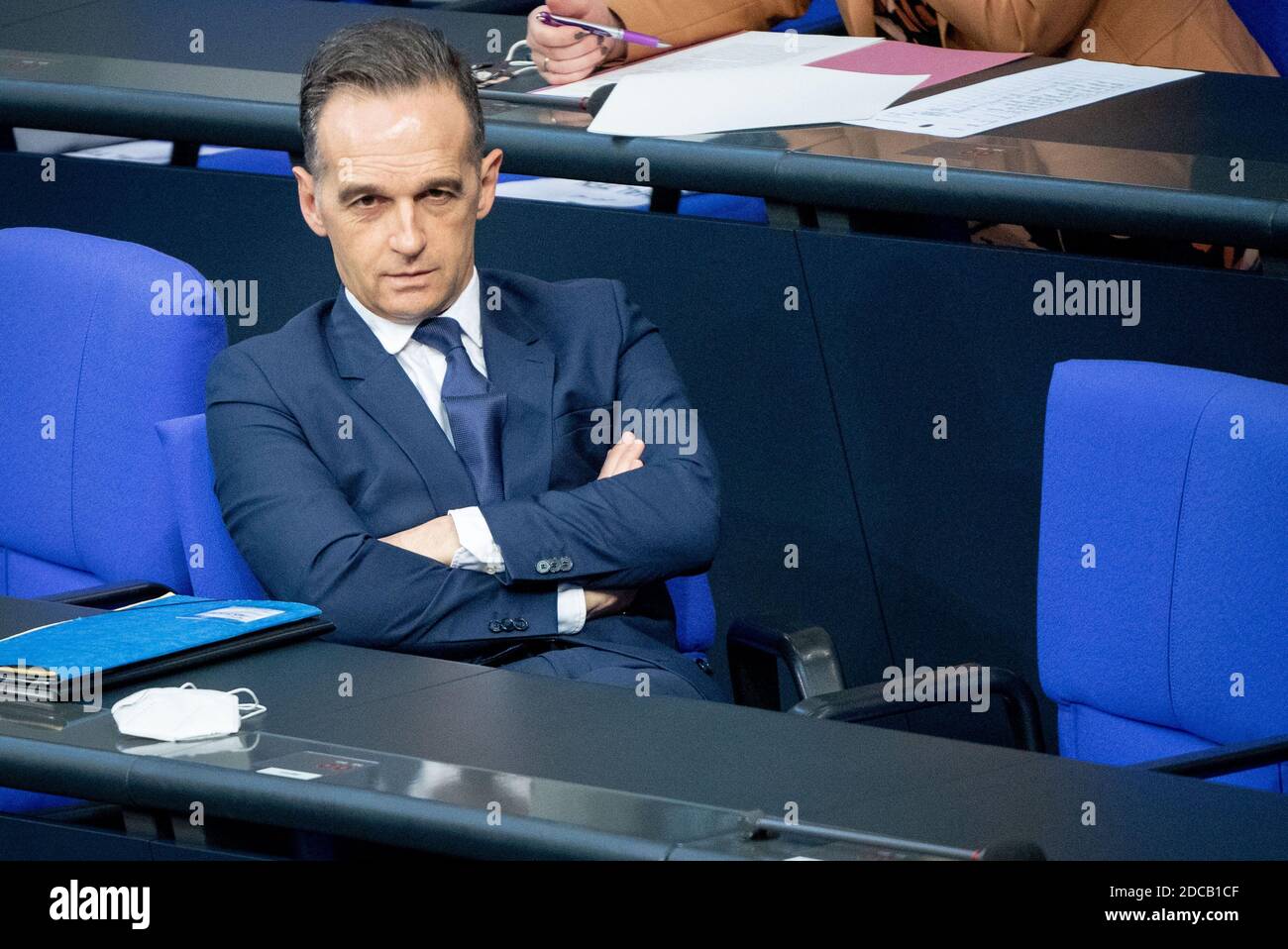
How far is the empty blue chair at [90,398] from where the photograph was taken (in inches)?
110

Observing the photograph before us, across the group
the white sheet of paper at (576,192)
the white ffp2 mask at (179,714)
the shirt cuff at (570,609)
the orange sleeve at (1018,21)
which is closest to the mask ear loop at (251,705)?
the white ffp2 mask at (179,714)

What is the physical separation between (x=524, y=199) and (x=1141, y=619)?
1381 millimetres

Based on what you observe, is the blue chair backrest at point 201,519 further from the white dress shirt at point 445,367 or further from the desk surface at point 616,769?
the desk surface at point 616,769

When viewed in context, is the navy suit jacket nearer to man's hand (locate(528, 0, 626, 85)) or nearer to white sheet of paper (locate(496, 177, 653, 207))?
white sheet of paper (locate(496, 177, 653, 207))

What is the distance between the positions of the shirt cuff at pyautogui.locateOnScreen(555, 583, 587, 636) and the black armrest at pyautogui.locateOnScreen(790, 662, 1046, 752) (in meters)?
0.27

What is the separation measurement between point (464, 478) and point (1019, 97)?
3.91 feet

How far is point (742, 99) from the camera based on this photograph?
3.37 m

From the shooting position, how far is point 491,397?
268 cm

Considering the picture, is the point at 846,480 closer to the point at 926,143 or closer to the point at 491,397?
the point at 926,143

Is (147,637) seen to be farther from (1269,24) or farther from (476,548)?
(1269,24)

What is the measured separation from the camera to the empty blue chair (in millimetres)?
2787

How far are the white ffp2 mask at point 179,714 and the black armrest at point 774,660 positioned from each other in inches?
35.0

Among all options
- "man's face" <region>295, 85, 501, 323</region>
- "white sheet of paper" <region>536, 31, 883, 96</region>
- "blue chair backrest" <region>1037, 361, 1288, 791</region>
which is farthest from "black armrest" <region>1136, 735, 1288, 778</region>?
"white sheet of paper" <region>536, 31, 883, 96</region>
